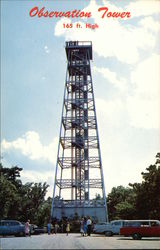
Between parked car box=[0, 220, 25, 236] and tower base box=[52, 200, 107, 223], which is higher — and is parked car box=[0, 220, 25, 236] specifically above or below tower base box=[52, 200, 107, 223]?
below

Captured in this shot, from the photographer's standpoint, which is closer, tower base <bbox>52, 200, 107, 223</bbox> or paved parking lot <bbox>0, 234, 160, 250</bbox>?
paved parking lot <bbox>0, 234, 160, 250</bbox>

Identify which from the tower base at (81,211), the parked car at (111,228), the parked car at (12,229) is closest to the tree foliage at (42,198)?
the tower base at (81,211)

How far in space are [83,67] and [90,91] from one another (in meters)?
4.21

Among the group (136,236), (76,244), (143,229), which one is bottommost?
(136,236)

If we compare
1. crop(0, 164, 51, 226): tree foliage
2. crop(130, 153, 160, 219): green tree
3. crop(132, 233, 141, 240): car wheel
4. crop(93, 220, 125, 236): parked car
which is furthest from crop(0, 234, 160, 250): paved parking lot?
crop(0, 164, 51, 226): tree foliage

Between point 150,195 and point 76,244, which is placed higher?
point 150,195

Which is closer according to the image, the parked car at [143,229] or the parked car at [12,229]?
the parked car at [143,229]

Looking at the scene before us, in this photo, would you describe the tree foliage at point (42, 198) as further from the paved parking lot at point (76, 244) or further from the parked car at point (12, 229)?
the paved parking lot at point (76, 244)

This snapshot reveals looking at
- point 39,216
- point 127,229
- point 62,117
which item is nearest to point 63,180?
point 62,117

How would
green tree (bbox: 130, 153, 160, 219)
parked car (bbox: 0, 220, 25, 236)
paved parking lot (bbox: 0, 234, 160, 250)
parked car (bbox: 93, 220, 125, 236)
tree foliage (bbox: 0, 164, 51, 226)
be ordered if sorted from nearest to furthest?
paved parking lot (bbox: 0, 234, 160, 250)
parked car (bbox: 93, 220, 125, 236)
parked car (bbox: 0, 220, 25, 236)
green tree (bbox: 130, 153, 160, 219)
tree foliage (bbox: 0, 164, 51, 226)

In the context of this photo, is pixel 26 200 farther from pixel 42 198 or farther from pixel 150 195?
pixel 150 195

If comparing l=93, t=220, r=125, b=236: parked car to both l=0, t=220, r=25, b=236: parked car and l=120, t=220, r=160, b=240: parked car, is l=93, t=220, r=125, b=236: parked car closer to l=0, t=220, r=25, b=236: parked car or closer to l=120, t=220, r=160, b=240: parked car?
l=120, t=220, r=160, b=240: parked car

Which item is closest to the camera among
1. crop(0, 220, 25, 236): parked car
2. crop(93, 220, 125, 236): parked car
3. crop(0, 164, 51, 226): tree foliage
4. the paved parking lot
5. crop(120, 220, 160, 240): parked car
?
the paved parking lot

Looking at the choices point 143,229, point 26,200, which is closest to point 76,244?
point 143,229
